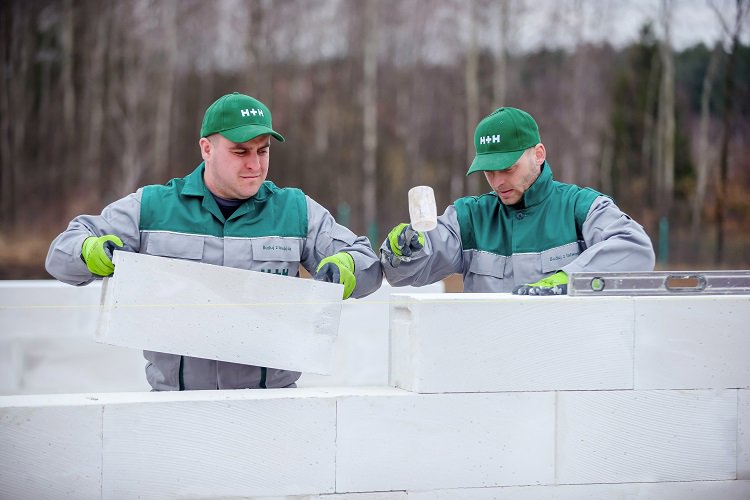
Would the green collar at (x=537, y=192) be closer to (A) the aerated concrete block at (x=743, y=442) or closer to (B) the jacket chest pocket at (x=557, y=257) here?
(B) the jacket chest pocket at (x=557, y=257)

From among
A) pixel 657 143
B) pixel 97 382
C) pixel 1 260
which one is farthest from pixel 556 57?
pixel 97 382

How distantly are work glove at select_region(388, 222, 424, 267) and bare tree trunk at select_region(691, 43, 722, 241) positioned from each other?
882 inches

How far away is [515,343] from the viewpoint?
364cm

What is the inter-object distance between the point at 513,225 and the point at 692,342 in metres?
1.11

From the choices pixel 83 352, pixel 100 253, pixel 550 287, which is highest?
pixel 100 253

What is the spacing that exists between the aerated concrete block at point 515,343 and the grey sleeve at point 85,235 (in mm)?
1299

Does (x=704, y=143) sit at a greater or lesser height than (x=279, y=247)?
greater

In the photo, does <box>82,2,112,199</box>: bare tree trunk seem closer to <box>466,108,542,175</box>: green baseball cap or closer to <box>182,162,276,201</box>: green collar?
<box>182,162,276,201</box>: green collar

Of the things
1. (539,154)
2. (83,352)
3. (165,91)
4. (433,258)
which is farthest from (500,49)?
(433,258)

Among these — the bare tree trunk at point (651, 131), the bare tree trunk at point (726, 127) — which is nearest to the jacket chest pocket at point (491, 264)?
the bare tree trunk at point (726, 127)

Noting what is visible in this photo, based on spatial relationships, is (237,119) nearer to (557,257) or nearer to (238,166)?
(238,166)

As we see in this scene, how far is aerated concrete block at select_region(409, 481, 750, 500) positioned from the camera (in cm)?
362

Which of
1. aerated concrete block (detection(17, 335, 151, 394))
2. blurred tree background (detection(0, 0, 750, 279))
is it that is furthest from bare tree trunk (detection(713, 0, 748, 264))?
aerated concrete block (detection(17, 335, 151, 394))

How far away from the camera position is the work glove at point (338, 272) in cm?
396
